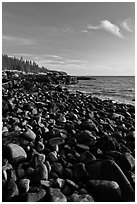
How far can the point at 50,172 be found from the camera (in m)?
3.07

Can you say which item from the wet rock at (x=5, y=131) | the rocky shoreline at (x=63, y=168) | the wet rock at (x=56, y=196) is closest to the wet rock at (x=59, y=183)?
the rocky shoreline at (x=63, y=168)

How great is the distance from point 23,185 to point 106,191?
1.24 m

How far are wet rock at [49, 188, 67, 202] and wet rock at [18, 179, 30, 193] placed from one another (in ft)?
1.15

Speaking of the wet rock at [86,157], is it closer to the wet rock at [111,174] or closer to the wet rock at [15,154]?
the wet rock at [111,174]

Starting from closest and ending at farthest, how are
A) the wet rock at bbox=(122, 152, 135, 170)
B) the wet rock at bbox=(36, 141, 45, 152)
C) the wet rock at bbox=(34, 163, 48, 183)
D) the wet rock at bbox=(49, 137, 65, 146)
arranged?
the wet rock at bbox=(34, 163, 48, 183) < the wet rock at bbox=(122, 152, 135, 170) < the wet rock at bbox=(36, 141, 45, 152) < the wet rock at bbox=(49, 137, 65, 146)

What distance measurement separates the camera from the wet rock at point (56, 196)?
2.52 m

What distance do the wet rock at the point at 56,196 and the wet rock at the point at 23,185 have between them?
0.35 metres

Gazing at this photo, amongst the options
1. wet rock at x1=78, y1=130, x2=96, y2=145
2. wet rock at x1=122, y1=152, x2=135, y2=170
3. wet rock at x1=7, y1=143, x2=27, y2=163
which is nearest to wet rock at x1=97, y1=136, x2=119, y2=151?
wet rock at x1=78, y1=130, x2=96, y2=145

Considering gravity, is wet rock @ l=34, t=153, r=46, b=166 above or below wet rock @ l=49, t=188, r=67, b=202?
above

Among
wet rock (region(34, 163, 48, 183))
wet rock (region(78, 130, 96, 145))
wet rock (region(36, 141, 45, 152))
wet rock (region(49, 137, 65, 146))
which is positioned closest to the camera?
wet rock (region(34, 163, 48, 183))

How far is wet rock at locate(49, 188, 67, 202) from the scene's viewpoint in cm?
252

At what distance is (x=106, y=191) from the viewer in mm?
2729

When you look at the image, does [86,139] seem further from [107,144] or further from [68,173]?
[68,173]

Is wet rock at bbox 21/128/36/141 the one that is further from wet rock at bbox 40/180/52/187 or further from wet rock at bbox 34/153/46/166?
wet rock at bbox 40/180/52/187
